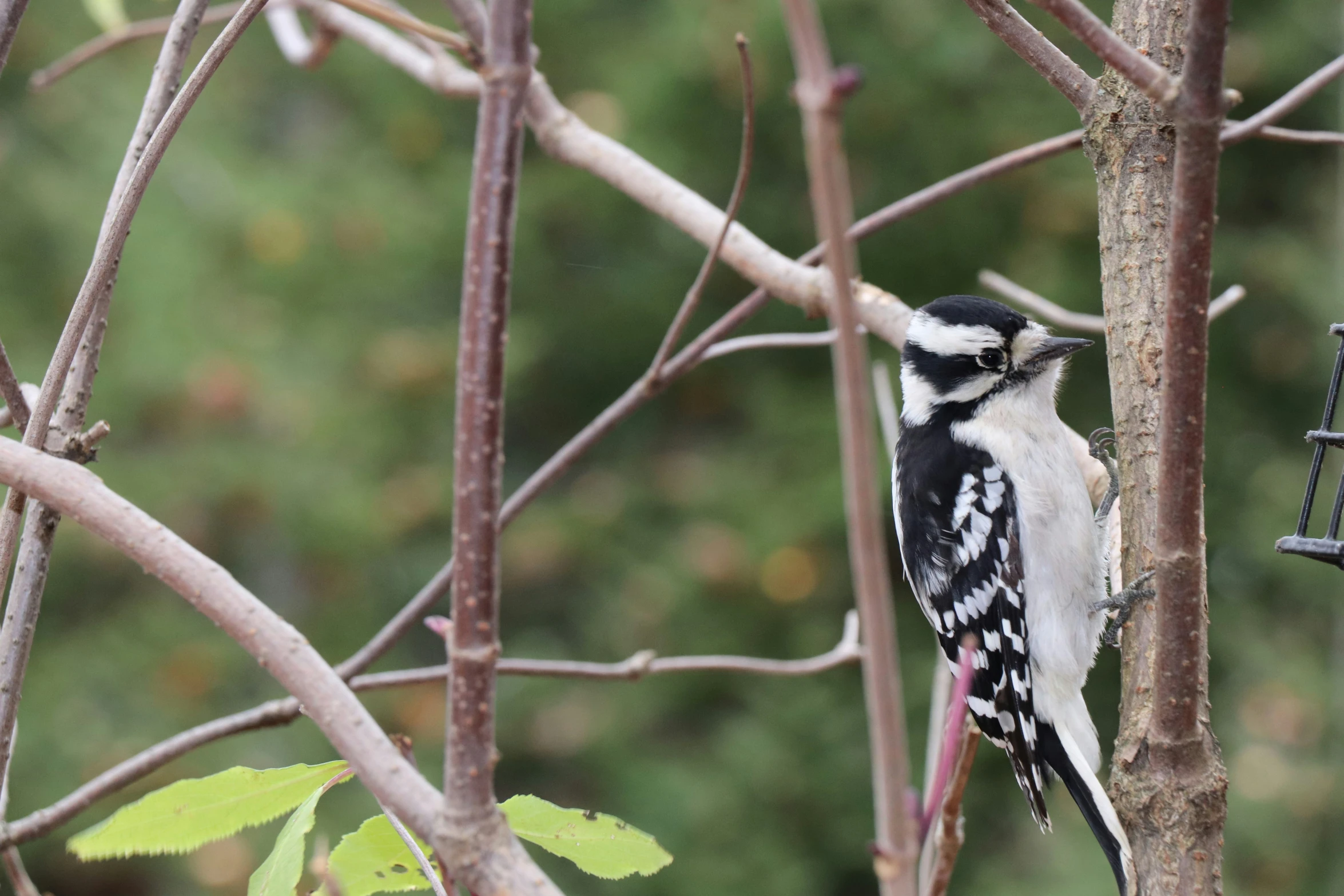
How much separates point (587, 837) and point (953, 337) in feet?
3.87

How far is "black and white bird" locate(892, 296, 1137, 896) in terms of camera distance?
1.48m

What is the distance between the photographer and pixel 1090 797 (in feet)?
4.13

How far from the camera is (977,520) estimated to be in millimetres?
1595

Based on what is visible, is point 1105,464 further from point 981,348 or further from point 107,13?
point 107,13

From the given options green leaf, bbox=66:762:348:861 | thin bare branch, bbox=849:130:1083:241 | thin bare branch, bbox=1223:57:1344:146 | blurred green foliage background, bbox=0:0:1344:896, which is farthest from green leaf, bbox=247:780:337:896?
blurred green foliage background, bbox=0:0:1344:896

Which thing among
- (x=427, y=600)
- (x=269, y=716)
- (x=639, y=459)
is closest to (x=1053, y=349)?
Result: (x=427, y=600)

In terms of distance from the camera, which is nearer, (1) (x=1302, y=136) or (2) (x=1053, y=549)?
(1) (x=1302, y=136)

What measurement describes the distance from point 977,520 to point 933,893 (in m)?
1.10

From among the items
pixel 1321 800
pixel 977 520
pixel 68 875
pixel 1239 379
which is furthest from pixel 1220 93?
pixel 68 875

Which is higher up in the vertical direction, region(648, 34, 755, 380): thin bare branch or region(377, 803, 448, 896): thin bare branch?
region(648, 34, 755, 380): thin bare branch

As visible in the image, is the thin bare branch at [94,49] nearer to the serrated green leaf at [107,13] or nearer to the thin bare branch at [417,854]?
the serrated green leaf at [107,13]

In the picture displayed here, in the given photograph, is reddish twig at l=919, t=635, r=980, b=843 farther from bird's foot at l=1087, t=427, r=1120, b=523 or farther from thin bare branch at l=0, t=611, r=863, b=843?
bird's foot at l=1087, t=427, r=1120, b=523

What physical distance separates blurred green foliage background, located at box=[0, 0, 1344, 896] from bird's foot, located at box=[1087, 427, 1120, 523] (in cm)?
279

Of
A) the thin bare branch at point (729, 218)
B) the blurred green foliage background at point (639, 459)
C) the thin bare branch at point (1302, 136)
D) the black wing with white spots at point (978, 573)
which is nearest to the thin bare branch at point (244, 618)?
the thin bare branch at point (729, 218)
